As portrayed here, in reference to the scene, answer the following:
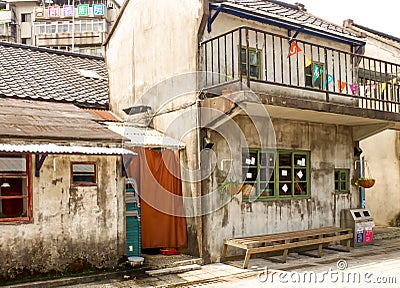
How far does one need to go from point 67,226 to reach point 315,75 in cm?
763

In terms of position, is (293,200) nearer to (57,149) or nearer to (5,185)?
(57,149)

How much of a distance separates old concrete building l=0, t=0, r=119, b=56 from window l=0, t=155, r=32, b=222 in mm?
27795

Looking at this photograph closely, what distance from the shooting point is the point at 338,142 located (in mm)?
12570

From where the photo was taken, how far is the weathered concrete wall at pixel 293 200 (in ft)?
32.2

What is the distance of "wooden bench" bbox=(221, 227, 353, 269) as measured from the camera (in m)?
9.44

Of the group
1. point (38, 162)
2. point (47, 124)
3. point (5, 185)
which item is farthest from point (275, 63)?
point (5, 185)

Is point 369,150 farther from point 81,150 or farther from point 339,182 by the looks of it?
point 81,150

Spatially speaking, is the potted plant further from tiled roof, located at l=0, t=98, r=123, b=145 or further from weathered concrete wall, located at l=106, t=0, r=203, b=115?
tiled roof, located at l=0, t=98, r=123, b=145

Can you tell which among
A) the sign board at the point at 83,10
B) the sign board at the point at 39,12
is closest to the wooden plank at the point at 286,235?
the sign board at the point at 83,10

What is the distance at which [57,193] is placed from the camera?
8211mm

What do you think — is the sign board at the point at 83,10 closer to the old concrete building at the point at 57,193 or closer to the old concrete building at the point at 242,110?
the old concrete building at the point at 242,110

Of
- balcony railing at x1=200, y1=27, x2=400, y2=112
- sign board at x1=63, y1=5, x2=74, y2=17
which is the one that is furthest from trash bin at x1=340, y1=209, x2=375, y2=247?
sign board at x1=63, y1=5, x2=74, y2=17

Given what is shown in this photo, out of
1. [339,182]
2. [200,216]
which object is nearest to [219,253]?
[200,216]

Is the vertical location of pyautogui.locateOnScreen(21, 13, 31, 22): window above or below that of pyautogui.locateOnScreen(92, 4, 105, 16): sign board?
above
